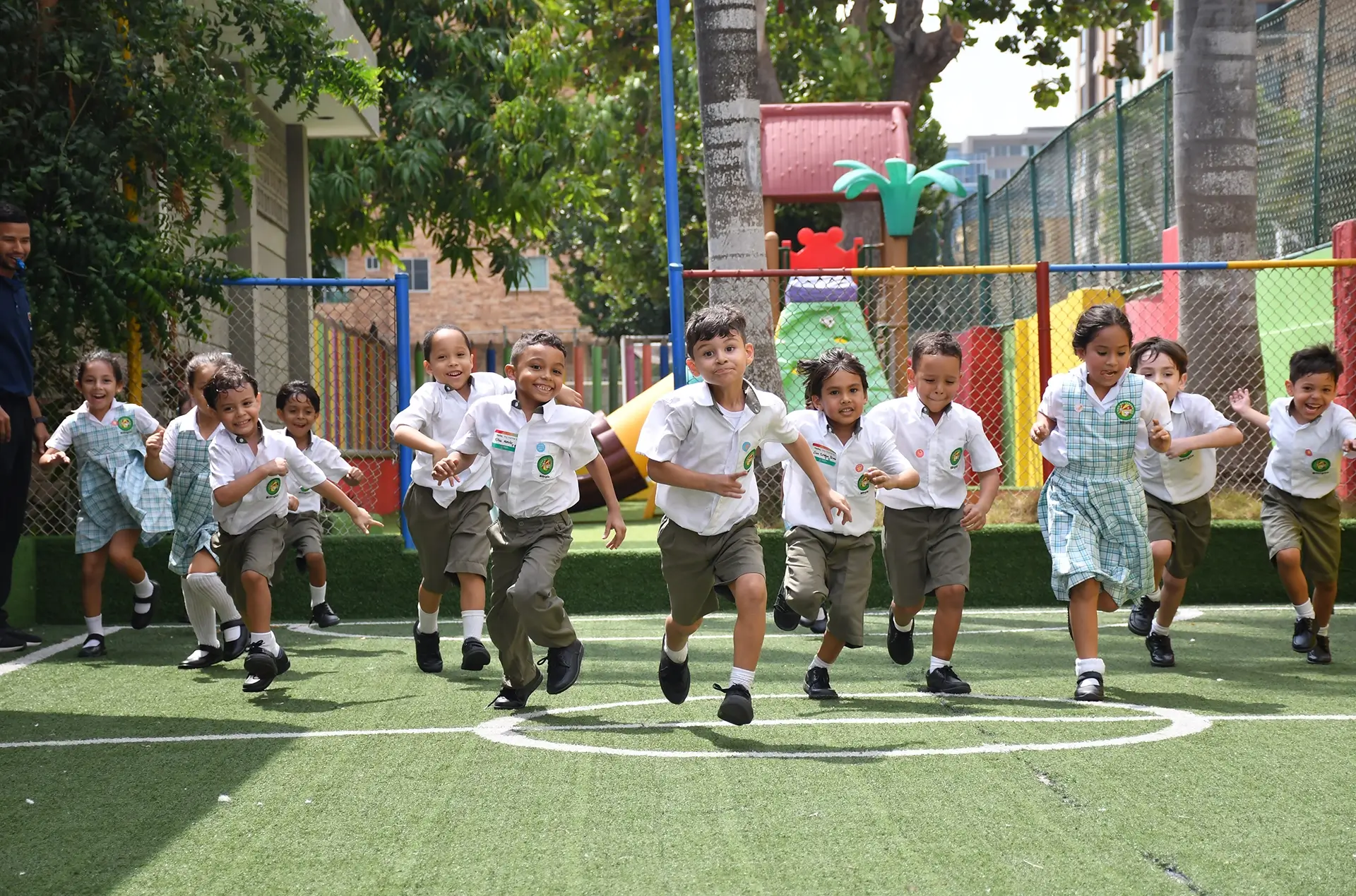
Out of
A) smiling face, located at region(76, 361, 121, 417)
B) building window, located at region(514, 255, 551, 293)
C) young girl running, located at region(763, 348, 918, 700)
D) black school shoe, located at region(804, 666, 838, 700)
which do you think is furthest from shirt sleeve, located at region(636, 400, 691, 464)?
building window, located at region(514, 255, 551, 293)

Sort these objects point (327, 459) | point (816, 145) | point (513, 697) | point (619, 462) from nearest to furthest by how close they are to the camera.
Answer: point (513, 697) → point (327, 459) → point (619, 462) → point (816, 145)

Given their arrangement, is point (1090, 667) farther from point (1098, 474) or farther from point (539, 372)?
point (539, 372)

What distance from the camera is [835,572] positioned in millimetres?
6406

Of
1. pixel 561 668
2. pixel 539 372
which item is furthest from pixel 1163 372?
pixel 561 668

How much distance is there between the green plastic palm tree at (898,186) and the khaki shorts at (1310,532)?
846 centimetres

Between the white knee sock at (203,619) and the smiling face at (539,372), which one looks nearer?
the smiling face at (539,372)

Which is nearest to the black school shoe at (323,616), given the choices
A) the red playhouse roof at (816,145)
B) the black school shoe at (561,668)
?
the black school shoe at (561,668)

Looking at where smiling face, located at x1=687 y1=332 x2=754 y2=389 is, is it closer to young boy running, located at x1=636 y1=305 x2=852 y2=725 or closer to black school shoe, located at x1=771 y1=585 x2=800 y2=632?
young boy running, located at x1=636 y1=305 x2=852 y2=725

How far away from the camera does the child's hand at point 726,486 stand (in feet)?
18.3

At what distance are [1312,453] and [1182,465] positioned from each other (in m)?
0.59

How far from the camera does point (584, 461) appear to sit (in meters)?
6.07

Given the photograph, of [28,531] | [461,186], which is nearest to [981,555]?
[28,531]

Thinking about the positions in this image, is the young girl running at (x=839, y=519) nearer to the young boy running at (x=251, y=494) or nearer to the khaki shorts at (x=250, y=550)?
the young boy running at (x=251, y=494)

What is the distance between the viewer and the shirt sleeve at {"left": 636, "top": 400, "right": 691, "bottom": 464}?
571 centimetres
